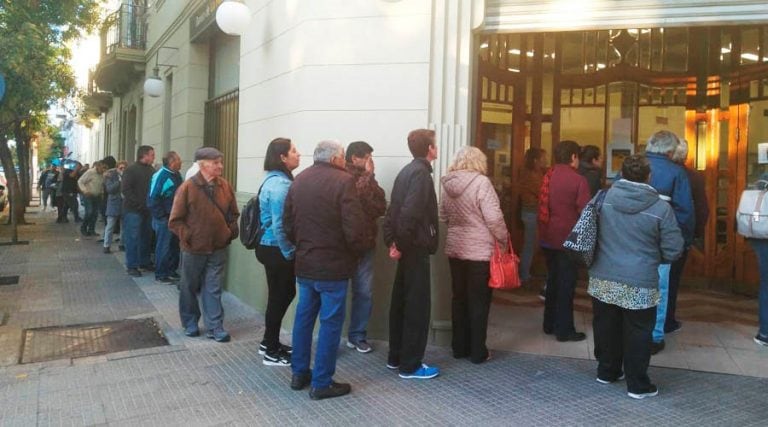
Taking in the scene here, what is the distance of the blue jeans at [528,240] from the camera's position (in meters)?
7.84

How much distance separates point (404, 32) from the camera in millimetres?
5578

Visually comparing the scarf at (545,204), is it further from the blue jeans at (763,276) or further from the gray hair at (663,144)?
the blue jeans at (763,276)

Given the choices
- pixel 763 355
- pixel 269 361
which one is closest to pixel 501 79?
pixel 763 355

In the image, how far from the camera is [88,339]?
18.9 ft

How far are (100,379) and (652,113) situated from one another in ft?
23.9

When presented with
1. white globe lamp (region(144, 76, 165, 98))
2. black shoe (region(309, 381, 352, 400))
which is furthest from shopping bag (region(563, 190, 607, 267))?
white globe lamp (region(144, 76, 165, 98))

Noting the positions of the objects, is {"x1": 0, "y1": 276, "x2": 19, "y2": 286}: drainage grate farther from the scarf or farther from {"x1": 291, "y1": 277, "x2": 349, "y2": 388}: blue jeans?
the scarf

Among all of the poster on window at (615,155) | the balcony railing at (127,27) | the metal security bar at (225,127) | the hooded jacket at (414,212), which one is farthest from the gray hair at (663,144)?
the balcony railing at (127,27)

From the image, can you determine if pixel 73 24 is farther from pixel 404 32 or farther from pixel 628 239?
pixel 628 239


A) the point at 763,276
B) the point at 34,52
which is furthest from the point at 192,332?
the point at 34,52

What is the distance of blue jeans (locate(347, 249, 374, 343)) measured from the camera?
209 inches

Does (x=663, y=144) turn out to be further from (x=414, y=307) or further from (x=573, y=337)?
(x=414, y=307)

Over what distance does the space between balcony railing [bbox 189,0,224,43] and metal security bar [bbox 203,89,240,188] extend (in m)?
1.00

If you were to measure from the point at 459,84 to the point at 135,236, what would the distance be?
5595 millimetres
